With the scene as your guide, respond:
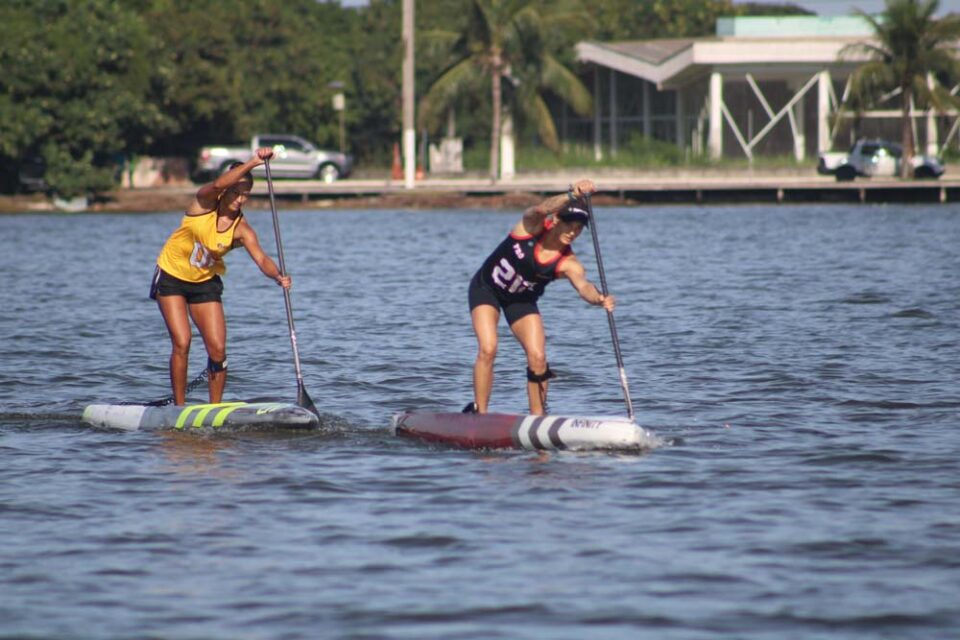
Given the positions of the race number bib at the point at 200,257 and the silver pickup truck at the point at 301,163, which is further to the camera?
the silver pickup truck at the point at 301,163

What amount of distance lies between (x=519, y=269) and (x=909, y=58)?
2014 inches

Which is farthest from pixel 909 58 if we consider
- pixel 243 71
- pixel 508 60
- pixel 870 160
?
pixel 243 71

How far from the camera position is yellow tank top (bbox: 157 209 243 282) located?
41.6ft

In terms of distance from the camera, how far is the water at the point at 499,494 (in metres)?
8.29

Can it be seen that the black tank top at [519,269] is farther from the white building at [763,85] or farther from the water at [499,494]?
the white building at [763,85]

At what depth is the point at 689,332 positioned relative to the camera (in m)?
21.8

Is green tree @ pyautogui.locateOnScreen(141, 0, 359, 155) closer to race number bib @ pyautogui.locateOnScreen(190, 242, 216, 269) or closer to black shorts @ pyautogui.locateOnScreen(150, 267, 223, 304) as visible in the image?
black shorts @ pyautogui.locateOnScreen(150, 267, 223, 304)

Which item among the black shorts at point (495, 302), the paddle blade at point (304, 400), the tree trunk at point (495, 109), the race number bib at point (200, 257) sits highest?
the tree trunk at point (495, 109)

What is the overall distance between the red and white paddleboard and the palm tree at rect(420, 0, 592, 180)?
50507mm

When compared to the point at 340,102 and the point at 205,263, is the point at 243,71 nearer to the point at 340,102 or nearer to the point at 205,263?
the point at 340,102

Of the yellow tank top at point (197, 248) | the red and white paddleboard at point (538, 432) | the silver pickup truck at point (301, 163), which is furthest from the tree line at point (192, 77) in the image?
the red and white paddleboard at point (538, 432)

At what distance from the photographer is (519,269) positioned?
12148 mm

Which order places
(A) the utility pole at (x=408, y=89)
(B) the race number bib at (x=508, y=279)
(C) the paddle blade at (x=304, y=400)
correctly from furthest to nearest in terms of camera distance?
(A) the utility pole at (x=408, y=89)
(C) the paddle blade at (x=304, y=400)
(B) the race number bib at (x=508, y=279)

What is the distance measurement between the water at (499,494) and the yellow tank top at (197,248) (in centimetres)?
136
